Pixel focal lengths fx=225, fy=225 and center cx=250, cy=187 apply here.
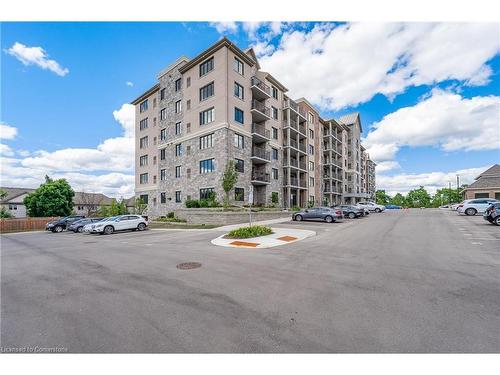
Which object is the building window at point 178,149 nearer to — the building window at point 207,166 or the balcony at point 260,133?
the building window at point 207,166

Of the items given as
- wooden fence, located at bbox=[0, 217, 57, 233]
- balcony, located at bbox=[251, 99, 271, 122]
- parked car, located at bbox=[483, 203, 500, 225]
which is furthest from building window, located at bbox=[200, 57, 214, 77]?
wooden fence, located at bbox=[0, 217, 57, 233]

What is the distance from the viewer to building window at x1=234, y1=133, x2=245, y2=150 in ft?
83.7

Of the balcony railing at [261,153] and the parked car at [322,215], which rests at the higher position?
the balcony railing at [261,153]

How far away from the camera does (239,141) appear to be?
2603 cm

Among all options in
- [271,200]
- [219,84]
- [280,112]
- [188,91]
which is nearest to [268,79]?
[280,112]

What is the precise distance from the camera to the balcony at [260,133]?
91.2 ft

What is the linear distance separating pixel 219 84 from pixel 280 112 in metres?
11.6

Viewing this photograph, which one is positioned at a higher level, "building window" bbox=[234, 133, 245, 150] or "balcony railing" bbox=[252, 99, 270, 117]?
"balcony railing" bbox=[252, 99, 270, 117]

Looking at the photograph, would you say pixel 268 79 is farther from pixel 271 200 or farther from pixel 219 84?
pixel 271 200

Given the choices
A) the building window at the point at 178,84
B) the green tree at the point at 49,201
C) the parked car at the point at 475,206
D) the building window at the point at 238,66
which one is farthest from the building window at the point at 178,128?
the parked car at the point at 475,206

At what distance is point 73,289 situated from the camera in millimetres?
5582

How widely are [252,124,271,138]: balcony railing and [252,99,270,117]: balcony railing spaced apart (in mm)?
1870

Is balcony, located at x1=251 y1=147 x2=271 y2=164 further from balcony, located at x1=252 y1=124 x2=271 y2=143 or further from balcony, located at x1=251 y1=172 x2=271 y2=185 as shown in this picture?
balcony, located at x1=251 y1=172 x2=271 y2=185

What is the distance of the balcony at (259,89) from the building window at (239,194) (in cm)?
1264
